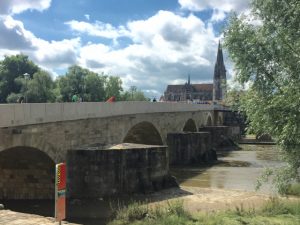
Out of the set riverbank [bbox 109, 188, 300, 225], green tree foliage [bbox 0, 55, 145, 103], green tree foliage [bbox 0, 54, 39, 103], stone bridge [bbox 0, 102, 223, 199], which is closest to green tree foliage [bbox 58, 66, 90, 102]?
green tree foliage [bbox 0, 55, 145, 103]

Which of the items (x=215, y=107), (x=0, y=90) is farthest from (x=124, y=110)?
(x=0, y=90)

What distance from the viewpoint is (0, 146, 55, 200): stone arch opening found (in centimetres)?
1841

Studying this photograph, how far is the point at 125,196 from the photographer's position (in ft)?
63.3

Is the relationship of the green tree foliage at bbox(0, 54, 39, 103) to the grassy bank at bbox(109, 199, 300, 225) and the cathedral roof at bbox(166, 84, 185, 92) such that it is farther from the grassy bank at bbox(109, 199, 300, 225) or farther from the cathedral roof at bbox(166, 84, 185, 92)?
the cathedral roof at bbox(166, 84, 185, 92)

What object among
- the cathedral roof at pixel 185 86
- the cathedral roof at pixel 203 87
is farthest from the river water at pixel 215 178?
the cathedral roof at pixel 185 86

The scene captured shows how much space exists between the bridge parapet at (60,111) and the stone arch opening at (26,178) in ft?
6.46

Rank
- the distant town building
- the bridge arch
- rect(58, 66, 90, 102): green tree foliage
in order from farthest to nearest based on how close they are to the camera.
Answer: the distant town building
rect(58, 66, 90, 102): green tree foliage
the bridge arch

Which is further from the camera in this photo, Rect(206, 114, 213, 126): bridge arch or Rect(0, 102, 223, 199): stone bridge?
Rect(206, 114, 213, 126): bridge arch

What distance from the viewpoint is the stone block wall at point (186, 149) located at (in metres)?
35.5

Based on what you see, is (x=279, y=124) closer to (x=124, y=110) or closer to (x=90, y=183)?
(x=90, y=183)

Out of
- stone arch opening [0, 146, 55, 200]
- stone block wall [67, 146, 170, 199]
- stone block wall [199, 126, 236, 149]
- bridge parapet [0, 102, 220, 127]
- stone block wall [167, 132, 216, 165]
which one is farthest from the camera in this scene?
stone block wall [199, 126, 236, 149]

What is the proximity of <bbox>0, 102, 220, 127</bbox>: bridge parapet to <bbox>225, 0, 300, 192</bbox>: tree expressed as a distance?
684 cm

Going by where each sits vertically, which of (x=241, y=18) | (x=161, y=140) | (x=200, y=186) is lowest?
(x=200, y=186)

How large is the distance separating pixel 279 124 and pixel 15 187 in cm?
1138
